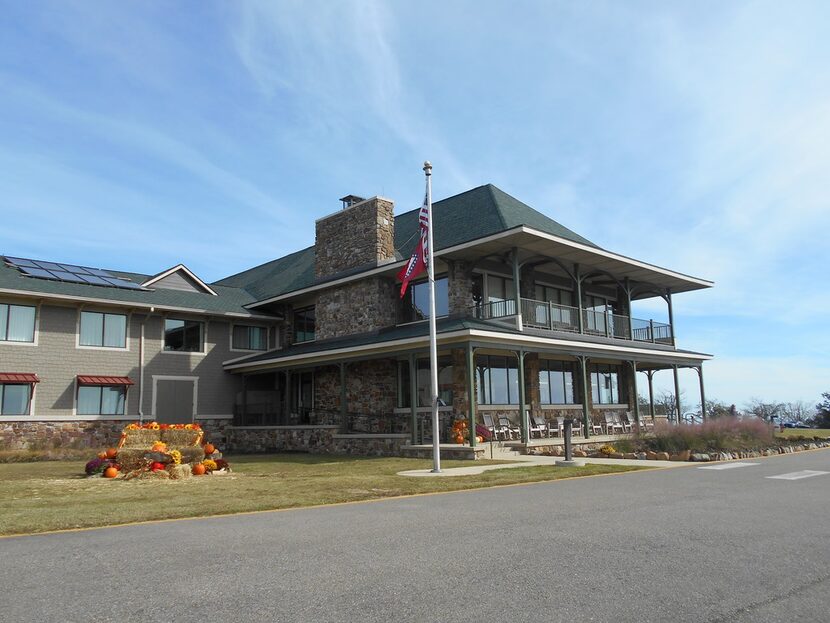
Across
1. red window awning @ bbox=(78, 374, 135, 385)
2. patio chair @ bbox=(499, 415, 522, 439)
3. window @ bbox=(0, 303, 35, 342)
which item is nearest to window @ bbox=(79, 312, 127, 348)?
red window awning @ bbox=(78, 374, 135, 385)

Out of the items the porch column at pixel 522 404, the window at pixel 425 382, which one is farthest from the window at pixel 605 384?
the window at pixel 425 382

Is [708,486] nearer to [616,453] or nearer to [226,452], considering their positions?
[616,453]

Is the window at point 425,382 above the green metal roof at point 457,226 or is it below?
below

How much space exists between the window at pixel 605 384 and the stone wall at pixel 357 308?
8.80 meters

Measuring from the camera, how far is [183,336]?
28109mm

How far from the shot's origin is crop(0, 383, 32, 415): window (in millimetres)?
22891

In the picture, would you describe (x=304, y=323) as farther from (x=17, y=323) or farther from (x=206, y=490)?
(x=206, y=490)

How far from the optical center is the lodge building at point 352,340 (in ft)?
73.8

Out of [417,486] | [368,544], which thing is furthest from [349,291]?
[368,544]

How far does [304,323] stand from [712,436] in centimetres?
1785

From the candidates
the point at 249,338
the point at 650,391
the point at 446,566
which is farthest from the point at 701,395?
the point at 446,566

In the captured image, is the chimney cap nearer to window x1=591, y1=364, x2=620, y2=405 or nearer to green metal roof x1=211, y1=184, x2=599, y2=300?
green metal roof x1=211, y1=184, x2=599, y2=300

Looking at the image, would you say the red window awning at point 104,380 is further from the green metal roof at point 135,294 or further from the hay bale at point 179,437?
the hay bale at point 179,437

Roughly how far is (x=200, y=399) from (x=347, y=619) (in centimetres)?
2537
